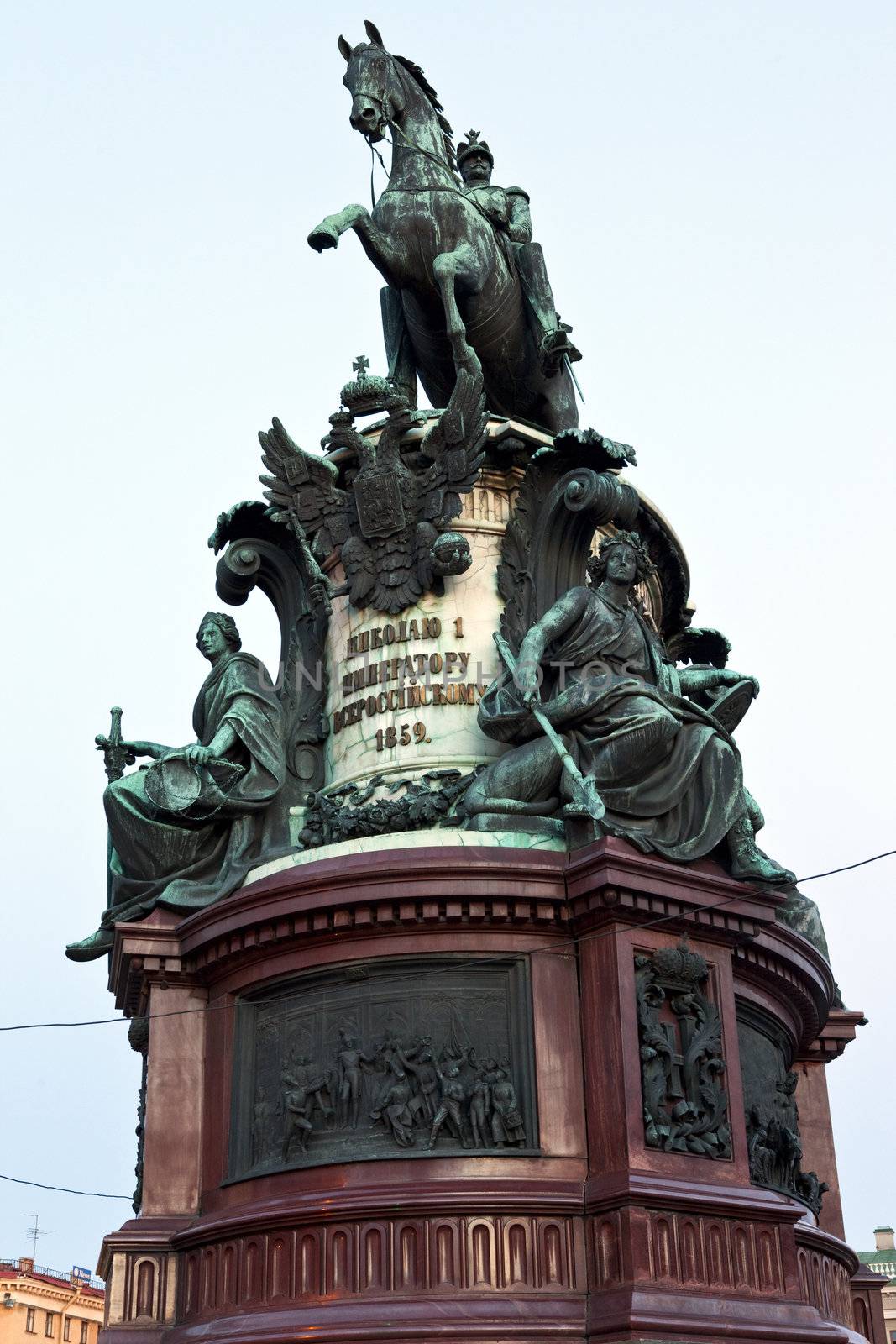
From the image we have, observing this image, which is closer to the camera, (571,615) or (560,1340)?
(560,1340)

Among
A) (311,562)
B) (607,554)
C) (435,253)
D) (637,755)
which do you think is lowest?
(637,755)

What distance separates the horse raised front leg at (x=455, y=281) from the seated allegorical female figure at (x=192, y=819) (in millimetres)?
4786

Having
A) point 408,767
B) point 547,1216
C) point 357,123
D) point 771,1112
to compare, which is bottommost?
point 547,1216

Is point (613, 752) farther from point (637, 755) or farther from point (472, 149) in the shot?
point (472, 149)

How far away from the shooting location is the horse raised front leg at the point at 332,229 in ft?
66.4

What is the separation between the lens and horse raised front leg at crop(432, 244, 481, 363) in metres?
19.9

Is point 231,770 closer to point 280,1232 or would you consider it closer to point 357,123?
point 280,1232

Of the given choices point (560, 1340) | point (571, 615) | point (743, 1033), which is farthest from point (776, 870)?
point (560, 1340)

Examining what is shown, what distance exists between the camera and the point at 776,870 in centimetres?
1747

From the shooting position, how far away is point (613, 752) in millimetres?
17266

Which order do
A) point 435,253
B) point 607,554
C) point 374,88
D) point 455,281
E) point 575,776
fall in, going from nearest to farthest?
point 575,776 → point 607,554 → point 455,281 → point 435,253 → point 374,88

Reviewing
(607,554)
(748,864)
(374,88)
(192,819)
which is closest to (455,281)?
(374,88)

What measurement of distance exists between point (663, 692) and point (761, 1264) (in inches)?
215

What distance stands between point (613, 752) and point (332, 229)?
7.19 meters
